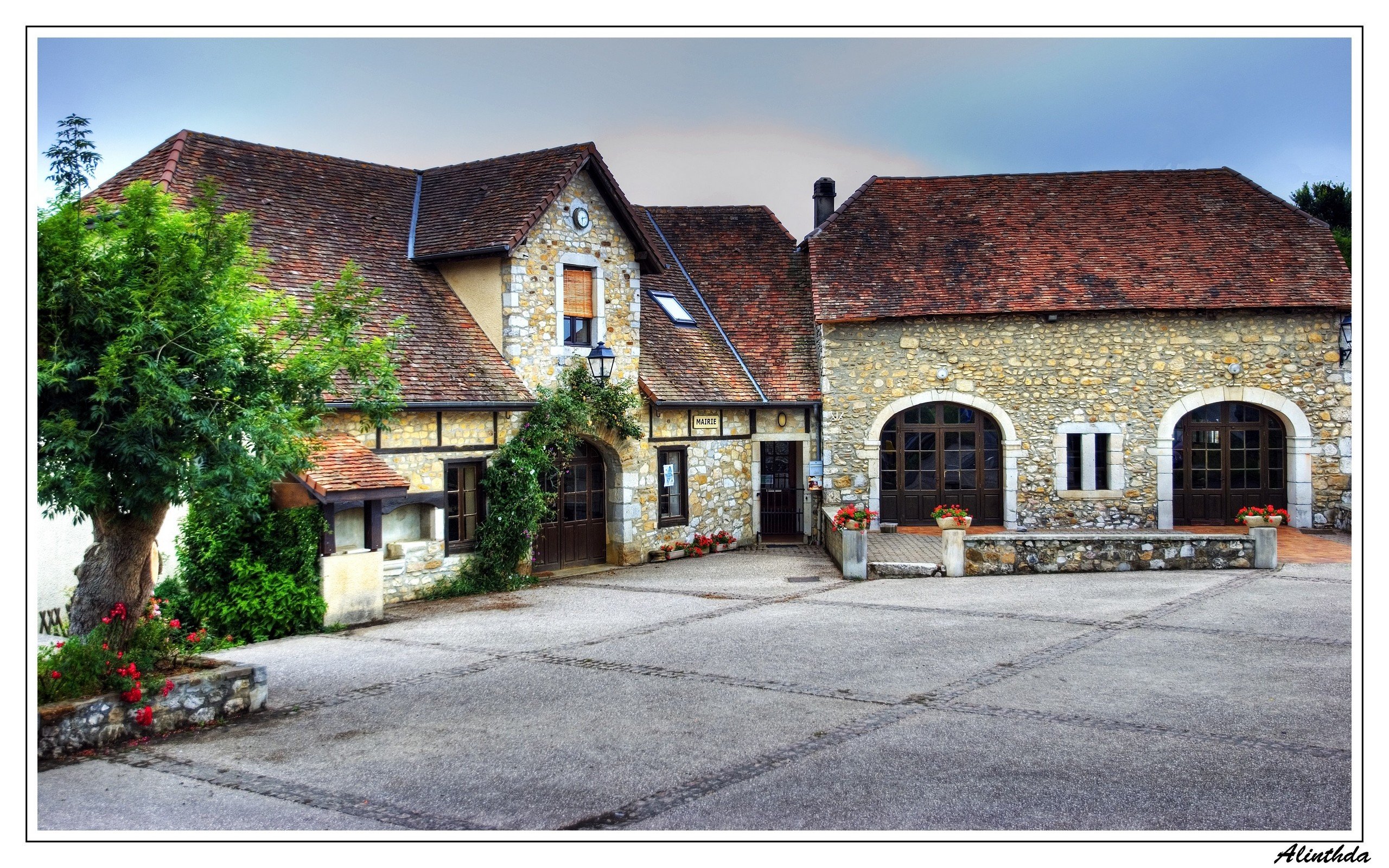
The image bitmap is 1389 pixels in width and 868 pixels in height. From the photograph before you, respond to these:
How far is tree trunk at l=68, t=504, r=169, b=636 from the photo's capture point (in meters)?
8.27

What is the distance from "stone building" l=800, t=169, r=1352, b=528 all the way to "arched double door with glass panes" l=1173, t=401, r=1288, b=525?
0.09 feet

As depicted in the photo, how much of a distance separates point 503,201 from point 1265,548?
11.5 meters

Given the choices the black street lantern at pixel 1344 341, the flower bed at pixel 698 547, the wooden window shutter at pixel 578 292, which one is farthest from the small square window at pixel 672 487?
the black street lantern at pixel 1344 341

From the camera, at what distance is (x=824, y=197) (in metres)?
22.3

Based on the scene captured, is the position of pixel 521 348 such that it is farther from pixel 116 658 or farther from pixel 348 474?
pixel 116 658

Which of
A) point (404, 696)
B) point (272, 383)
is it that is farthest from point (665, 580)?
point (272, 383)

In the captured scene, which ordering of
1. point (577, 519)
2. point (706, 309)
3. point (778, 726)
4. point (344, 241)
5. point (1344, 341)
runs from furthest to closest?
point (706, 309), point (1344, 341), point (577, 519), point (344, 241), point (778, 726)

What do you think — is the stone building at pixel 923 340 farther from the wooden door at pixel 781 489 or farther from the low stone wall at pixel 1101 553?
the low stone wall at pixel 1101 553

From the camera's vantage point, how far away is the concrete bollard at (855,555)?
1562cm

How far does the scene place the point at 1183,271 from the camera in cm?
1967

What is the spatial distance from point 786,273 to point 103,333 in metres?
15.7

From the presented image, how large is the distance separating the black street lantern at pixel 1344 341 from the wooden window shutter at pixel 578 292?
12.6 metres

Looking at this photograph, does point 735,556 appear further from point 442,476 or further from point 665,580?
point 442,476

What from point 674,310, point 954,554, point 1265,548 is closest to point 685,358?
point 674,310
